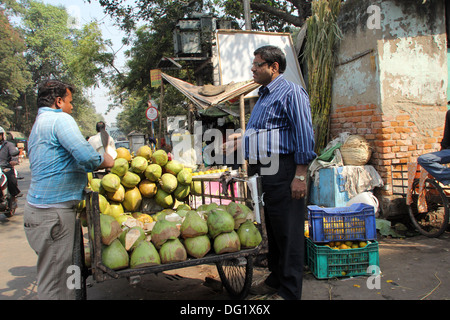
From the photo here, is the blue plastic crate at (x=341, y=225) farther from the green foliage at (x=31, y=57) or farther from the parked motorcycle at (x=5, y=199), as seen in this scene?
the green foliage at (x=31, y=57)

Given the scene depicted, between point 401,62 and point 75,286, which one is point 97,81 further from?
point 75,286

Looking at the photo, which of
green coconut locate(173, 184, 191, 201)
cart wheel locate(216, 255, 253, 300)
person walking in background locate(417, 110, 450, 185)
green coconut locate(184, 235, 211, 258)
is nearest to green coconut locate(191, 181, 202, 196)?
green coconut locate(173, 184, 191, 201)

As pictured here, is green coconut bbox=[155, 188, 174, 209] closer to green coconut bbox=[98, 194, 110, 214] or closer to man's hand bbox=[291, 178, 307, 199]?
green coconut bbox=[98, 194, 110, 214]

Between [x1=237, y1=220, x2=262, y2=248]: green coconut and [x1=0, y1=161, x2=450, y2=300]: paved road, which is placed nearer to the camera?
[x1=237, y1=220, x2=262, y2=248]: green coconut

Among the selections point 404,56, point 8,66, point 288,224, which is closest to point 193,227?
point 288,224

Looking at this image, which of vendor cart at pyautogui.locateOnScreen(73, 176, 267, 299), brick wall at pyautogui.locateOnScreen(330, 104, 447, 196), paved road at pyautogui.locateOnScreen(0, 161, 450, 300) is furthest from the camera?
brick wall at pyautogui.locateOnScreen(330, 104, 447, 196)

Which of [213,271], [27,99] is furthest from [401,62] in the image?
[27,99]

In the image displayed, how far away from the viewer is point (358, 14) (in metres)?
5.62

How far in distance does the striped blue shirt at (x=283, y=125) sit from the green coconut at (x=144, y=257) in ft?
3.58

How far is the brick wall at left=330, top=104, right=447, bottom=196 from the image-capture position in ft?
17.1

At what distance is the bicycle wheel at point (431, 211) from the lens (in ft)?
14.5

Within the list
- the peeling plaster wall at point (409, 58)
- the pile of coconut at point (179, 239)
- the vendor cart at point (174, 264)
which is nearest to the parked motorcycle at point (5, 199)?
the vendor cart at point (174, 264)

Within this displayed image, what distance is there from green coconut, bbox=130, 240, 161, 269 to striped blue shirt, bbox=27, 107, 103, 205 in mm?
616

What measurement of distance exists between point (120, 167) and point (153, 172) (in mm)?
333
